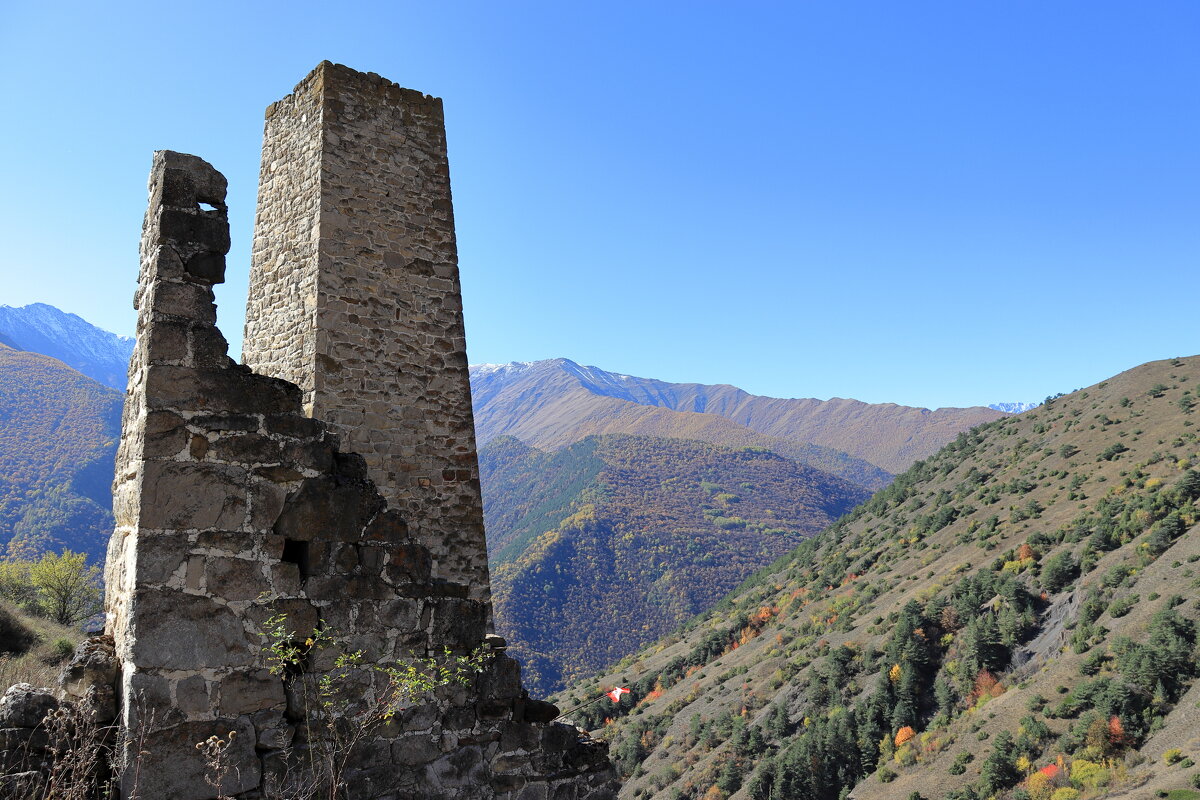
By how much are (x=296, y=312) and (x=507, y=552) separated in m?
98.0

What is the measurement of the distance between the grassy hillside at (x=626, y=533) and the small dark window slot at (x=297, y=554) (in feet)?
239

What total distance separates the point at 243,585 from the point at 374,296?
4.56 metres

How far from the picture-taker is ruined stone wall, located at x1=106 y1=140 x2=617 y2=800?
3.53 metres

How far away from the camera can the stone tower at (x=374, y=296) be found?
7582 mm

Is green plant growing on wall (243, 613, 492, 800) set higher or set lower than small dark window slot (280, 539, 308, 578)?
lower

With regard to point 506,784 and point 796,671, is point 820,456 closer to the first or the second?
point 796,671

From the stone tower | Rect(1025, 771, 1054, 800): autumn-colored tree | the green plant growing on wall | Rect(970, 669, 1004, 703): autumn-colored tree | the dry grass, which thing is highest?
the stone tower

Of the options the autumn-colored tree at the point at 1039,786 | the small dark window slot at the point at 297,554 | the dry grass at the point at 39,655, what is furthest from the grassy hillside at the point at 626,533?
the small dark window slot at the point at 297,554

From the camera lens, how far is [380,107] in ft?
27.5

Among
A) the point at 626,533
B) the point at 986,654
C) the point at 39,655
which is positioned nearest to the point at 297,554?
the point at 39,655

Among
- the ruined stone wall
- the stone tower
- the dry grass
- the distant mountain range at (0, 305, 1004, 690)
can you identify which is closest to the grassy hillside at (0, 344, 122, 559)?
the distant mountain range at (0, 305, 1004, 690)

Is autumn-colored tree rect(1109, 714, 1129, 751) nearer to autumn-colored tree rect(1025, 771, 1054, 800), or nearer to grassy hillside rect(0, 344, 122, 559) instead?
autumn-colored tree rect(1025, 771, 1054, 800)

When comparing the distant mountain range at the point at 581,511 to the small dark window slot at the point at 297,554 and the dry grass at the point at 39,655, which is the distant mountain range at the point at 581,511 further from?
the small dark window slot at the point at 297,554

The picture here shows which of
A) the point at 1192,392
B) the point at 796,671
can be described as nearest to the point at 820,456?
the point at 1192,392
